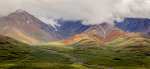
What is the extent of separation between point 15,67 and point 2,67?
1275 centimetres

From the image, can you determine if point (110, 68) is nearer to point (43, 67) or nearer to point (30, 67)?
point (43, 67)

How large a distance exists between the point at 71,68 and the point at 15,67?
2434 inches

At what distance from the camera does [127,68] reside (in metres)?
180

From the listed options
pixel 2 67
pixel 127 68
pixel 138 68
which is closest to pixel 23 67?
pixel 2 67

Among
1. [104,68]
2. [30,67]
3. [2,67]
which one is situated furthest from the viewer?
[104,68]

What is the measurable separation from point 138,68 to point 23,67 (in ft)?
455

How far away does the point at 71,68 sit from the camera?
165125 mm

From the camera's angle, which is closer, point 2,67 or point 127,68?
point 2,67

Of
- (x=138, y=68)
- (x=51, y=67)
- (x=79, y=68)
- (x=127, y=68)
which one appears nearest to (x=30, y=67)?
(x=51, y=67)

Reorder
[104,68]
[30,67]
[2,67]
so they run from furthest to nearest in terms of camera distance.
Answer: [104,68]
[30,67]
[2,67]

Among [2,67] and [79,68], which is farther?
[79,68]

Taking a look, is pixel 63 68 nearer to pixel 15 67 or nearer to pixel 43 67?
pixel 43 67

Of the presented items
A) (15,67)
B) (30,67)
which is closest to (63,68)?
(30,67)

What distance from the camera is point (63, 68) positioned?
163 m
